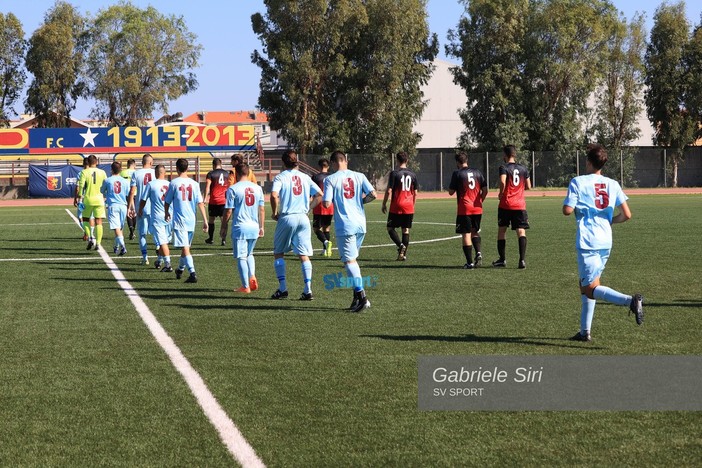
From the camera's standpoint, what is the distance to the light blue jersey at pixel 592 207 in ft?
29.8

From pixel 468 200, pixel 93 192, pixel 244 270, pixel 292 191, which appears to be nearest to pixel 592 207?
pixel 292 191

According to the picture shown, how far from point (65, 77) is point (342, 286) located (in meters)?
61.0

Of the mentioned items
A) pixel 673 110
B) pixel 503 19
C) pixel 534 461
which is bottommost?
pixel 534 461

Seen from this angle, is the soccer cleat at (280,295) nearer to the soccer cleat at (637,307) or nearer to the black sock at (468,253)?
the black sock at (468,253)

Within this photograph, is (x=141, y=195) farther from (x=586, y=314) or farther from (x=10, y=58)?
(x=10, y=58)

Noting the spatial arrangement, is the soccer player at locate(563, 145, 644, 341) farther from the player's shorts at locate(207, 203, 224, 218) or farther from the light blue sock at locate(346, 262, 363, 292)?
the player's shorts at locate(207, 203, 224, 218)

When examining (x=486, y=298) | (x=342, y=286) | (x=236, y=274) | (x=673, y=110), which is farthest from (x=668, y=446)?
(x=673, y=110)

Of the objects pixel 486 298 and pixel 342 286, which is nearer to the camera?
pixel 486 298

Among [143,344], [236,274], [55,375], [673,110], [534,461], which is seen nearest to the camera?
[534,461]

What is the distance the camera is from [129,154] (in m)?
62.4

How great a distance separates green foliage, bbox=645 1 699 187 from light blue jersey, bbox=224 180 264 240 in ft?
193

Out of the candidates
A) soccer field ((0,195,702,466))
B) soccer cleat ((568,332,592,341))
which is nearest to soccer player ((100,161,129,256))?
soccer field ((0,195,702,466))

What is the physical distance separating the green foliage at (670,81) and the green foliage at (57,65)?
4063 centimetres

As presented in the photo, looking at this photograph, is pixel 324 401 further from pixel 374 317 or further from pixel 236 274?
pixel 236 274
